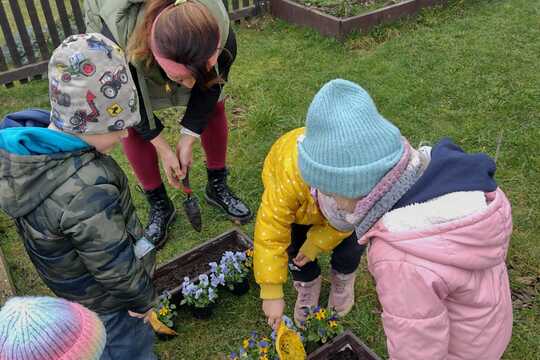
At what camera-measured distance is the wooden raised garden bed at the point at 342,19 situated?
5.38 meters

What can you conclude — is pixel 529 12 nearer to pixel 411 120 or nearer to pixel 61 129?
pixel 411 120

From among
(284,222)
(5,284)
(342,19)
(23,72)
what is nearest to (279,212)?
(284,222)

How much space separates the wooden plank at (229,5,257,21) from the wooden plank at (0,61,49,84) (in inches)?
82.9

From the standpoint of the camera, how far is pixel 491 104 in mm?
4285


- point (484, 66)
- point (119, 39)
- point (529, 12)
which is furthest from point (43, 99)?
point (529, 12)

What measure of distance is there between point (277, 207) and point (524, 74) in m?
3.59

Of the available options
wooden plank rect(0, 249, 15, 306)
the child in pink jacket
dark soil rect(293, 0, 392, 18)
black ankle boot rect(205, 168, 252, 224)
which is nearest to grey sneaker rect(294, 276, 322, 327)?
black ankle boot rect(205, 168, 252, 224)

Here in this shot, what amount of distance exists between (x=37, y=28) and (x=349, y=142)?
4898 mm

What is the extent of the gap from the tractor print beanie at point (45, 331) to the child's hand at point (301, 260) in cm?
120

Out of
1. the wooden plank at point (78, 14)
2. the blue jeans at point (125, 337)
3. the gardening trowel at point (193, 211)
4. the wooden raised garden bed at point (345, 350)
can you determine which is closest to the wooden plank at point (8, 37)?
the wooden plank at point (78, 14)

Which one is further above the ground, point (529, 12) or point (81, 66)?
point (81, 66)

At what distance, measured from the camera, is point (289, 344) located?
2.26 m

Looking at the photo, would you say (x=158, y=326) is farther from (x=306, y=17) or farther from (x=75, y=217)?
(x=306, y=17)

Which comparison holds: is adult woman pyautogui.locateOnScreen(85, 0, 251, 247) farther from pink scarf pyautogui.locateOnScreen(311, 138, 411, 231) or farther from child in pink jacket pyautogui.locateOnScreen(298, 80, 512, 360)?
pink scarf pyautogui.locateOnScreen(311, 138, 411, 231)
